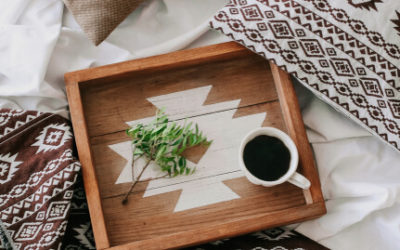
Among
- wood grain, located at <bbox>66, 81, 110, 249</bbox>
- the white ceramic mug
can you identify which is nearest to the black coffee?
the white ceramic mug

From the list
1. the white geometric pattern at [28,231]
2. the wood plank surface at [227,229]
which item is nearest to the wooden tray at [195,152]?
the wood plank surface at [227,229]

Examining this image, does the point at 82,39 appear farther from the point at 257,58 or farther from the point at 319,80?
the point at 319,80

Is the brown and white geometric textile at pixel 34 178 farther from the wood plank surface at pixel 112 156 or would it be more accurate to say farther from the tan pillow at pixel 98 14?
the tan pillow at pixel 98 14

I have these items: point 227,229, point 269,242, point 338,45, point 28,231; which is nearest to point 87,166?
point 28,231

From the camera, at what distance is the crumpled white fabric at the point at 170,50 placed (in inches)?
32.8

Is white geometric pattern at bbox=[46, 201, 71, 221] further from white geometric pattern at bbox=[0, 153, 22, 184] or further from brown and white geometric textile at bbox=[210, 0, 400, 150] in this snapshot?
brown and white geometric textile at bbox=[210, 0, 400, 150]

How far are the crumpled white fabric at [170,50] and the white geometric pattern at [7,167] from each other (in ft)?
0.37

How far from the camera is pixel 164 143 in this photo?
770 millimetres

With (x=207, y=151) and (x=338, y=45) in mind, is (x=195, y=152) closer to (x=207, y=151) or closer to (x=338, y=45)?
(x=207, y=151)

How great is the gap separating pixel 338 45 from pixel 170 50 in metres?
0.32

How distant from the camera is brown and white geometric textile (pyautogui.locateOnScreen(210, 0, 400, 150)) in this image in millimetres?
746

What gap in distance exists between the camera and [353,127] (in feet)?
2.79

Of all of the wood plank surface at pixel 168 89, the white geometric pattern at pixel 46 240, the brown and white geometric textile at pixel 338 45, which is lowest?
the white geometric pattern at pixel 46 240

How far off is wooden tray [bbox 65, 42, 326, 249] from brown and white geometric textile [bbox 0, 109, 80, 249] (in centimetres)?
4
